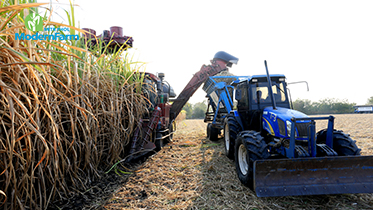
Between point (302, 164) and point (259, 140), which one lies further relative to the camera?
point (259, 140)

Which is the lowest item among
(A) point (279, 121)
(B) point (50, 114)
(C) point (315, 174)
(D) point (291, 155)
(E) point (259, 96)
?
(C) point (315, 174)

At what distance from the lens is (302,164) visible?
2648mm

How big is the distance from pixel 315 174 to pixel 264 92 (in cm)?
208

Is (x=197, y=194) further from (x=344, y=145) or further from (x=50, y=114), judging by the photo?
(x=344, y=145)

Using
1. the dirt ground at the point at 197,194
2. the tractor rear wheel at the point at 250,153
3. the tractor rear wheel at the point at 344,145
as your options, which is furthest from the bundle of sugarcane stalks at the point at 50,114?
the tractor rear wheel at the point at 344,145

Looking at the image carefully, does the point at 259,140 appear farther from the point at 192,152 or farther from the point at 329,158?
the point at 192,152

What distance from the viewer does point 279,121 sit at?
10.9 ft

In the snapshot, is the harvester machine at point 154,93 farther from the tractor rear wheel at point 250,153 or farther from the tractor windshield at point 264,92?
the tractor windshield at point 264,92

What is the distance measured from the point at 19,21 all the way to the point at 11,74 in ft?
1.71

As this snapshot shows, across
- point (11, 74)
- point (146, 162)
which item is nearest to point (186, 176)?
point (146, 162)

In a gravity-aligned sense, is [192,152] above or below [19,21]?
below

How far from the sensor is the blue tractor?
101 inches

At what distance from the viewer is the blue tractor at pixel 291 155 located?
2572mm

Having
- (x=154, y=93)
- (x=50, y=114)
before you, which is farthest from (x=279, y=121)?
(x=50, y=114)
